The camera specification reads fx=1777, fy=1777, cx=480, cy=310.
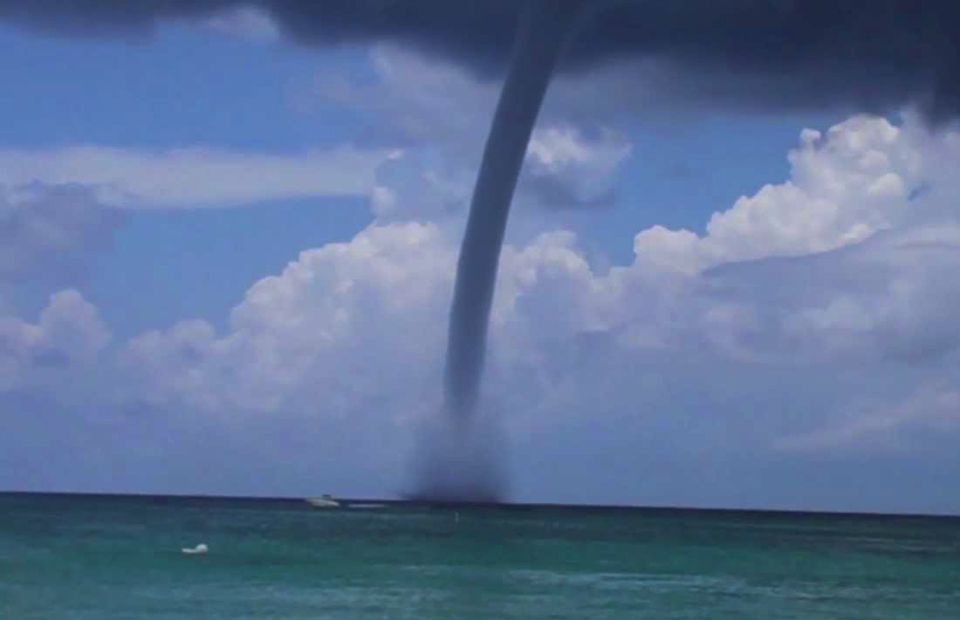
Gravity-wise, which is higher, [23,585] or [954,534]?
[954,534]

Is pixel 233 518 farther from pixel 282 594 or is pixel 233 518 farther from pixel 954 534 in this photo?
pixel 282 594

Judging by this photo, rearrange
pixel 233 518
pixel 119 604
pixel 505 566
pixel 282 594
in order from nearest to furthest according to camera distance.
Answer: pixel 119 604 → pixel 282 594 → pixel 505 566 → pixel 233 518

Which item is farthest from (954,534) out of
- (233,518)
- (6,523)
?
(6,523)

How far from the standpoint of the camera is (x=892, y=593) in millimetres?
65438

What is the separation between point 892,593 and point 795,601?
675 centimetres

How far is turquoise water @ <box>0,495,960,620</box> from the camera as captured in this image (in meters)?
54.5

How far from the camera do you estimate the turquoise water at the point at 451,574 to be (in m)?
54.5

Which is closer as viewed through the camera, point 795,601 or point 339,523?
point 795,601

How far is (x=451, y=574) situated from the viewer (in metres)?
69.1

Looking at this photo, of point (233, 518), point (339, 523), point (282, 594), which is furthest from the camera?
point (233, 518)

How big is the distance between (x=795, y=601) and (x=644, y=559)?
2596cm

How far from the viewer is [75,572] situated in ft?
219

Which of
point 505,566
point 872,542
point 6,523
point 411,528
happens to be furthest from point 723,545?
point 6,523

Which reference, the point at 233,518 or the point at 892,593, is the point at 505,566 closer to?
the point at 892,593
